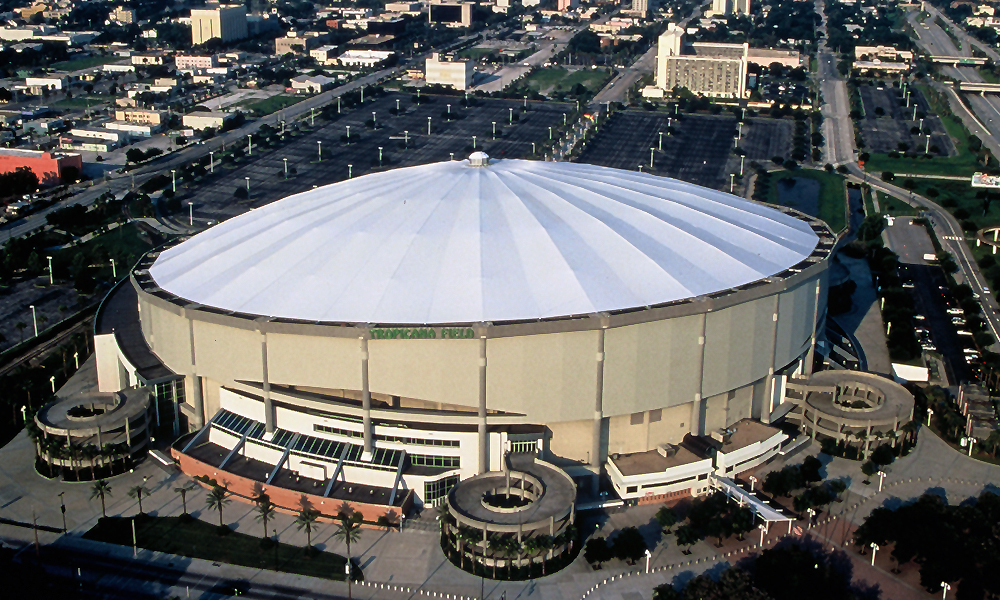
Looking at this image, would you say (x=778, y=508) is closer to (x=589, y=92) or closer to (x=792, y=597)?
(x=792, y=597)

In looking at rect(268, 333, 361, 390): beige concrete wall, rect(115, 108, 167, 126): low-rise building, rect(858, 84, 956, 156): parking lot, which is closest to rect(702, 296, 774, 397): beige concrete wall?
rect(268, 333, 361, 390): beige concrete wall

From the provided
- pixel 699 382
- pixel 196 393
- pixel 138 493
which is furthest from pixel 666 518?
pixel 196 393

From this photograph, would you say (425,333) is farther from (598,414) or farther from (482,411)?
(598,414)

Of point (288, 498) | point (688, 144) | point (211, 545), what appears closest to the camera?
point (211, 545)

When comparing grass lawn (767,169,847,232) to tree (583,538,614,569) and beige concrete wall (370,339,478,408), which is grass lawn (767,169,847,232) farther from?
tree (583,538,614,569)

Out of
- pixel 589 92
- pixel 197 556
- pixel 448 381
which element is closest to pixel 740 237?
pixel 448 381
